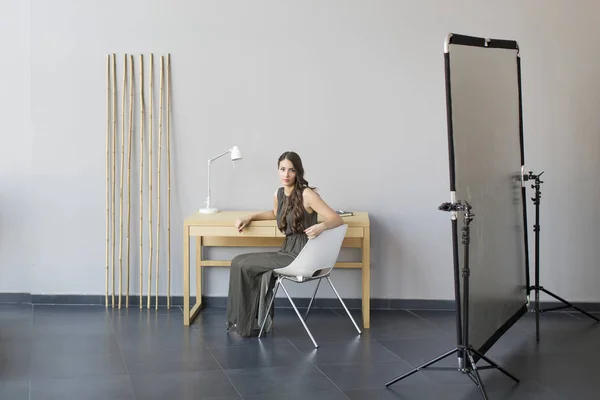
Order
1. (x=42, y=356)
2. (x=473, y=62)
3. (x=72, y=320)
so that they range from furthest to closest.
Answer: (x=72, y=320) < (x=42, y=356) < (x=473, y=62)

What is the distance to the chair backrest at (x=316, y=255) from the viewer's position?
4.97m

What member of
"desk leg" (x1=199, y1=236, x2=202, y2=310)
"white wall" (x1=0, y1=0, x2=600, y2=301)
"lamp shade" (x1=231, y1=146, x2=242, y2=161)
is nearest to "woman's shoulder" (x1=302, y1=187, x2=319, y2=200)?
"lamp shade" (x1=231, y1=146, x2=242, y2=161)

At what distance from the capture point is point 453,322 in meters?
5.62

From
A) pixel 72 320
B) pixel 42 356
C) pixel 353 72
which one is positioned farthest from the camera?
pixel 353 72

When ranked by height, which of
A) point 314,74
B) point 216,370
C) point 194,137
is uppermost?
point 314,74

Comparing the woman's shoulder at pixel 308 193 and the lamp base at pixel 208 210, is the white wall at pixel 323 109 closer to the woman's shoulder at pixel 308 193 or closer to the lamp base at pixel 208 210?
the lamp base at pixel 208 210

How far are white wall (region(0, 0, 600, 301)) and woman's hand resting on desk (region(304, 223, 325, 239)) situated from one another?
3.40 ft

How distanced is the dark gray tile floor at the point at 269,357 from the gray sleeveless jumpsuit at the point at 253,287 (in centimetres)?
13

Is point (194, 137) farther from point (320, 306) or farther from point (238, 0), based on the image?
point (320, 306)

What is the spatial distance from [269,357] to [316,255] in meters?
0.72

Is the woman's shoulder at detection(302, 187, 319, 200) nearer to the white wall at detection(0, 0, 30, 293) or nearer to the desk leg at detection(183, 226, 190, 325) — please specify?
the desk leg at detection(183, 226, 190, 325)

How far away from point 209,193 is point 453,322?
2015mm

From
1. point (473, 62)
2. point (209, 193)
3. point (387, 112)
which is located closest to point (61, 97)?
point (209, 193)

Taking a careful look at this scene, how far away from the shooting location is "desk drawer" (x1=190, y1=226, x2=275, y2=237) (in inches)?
211
